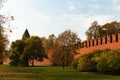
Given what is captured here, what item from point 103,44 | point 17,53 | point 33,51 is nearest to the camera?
point 103,44

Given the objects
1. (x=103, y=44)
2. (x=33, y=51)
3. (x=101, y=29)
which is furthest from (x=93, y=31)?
(x=103, y=44)

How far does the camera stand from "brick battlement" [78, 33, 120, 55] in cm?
3653

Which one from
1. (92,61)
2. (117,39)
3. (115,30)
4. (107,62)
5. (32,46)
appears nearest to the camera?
(107,62)

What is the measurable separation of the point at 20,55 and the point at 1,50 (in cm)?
4304

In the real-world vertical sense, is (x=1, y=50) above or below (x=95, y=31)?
below

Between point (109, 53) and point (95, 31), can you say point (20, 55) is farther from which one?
point (109, 53)

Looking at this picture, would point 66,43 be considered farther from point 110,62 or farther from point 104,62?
point 110,62

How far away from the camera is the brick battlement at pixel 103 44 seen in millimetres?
36531

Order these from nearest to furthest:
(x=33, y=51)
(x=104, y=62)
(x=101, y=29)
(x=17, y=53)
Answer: (x=104, y=62)
(x=33, y=51)
(x=17, y=53)
(x=101, y=29)

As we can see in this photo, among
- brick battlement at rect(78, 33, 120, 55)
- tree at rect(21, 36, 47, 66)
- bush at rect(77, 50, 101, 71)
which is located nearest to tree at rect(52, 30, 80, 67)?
brick battlement at rect(78, 33, 120, 55)

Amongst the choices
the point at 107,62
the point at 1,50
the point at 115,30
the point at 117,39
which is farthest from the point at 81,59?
the point at 115,30

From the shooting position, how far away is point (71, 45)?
147 feet

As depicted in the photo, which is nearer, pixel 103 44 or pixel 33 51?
pixel 103 44

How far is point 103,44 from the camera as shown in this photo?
40062 mm
